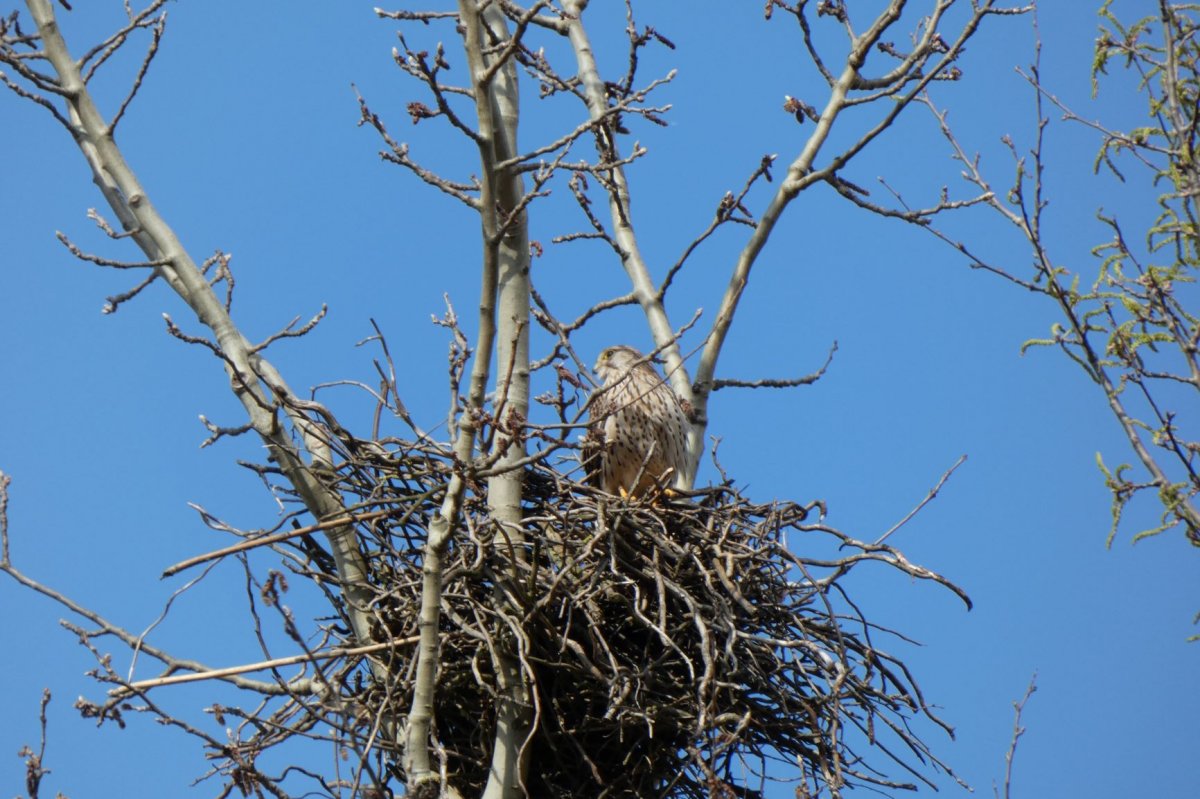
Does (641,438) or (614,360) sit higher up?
(614,360)

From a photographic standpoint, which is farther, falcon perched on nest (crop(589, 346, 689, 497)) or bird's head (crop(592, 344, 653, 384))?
bird's head (crop(592, 344, 653, 384))

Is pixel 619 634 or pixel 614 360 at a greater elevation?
pixel 614 360

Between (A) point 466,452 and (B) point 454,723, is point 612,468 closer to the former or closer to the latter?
(B) point 454,723

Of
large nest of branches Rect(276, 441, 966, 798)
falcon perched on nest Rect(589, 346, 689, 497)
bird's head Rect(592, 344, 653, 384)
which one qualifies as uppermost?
bird's head Rect(592, 344, 653, 384)

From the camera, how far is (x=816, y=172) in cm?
589

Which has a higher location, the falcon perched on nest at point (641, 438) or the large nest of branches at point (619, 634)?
the falcon perched on nest at point (641, 438)

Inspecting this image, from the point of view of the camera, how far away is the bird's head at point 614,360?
22.2ft

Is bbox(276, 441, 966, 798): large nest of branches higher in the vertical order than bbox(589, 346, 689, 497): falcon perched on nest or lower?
lower

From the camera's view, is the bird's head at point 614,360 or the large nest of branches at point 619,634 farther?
the bird's head at point 614,360

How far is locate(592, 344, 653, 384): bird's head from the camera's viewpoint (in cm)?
675

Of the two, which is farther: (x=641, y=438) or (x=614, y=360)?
(x=614, y=360)

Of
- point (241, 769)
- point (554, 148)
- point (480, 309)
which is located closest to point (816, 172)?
point (554, 148)

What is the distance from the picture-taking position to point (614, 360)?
6832 millimetres

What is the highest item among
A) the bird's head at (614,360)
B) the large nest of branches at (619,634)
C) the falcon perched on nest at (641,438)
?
the bird's head at (614,360)
